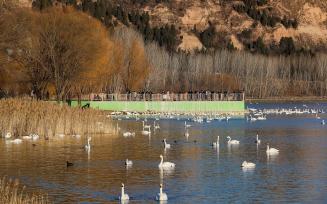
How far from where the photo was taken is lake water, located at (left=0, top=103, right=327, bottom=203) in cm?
2652

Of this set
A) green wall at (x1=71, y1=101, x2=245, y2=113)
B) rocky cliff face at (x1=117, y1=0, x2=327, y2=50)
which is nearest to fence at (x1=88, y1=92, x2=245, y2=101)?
green wall at (x1=71, y1=101, x2=245, y2=113)

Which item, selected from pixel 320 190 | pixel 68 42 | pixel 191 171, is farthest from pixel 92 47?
pixel 320 190

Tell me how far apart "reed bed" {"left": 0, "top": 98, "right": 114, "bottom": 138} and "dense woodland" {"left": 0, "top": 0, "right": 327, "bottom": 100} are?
1280 centimetres

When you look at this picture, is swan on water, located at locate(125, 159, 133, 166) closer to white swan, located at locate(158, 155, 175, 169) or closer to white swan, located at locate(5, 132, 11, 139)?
white swan, located at locate(158, 155, 175, 169)

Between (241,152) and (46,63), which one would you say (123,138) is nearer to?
(241,152)

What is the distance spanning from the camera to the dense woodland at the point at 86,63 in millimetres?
67438

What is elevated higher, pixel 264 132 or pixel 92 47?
pixel 92 47

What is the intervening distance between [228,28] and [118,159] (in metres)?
160

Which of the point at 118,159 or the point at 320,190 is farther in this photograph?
the point at 118,159

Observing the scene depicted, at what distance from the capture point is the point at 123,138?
1858 inches

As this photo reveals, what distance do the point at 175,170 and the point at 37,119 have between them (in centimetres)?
1281

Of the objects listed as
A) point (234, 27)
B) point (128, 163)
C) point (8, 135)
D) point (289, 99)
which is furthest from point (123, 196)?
point (234, 27)

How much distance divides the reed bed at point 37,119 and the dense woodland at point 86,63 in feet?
42.0

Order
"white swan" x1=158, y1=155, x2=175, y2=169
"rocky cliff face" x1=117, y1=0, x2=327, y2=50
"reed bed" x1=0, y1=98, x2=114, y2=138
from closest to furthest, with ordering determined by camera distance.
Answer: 1. "white swan" x1=158, y1=155, x2=175, y2=169
2. "reed bed" x1=0, y1=98, x2=114, y2=138
3. "rocky cliff face" x1=117, y1=0, x2=327, y2=50
